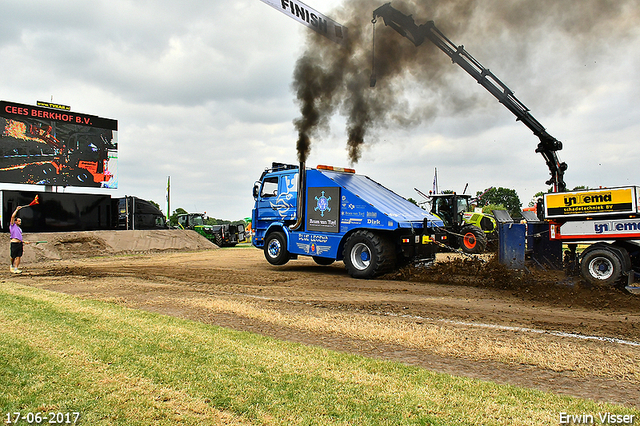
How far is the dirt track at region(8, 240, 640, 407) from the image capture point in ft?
14.4

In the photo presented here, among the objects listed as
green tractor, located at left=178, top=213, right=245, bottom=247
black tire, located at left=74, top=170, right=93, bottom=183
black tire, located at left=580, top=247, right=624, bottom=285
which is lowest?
black tire, located at left=580, top=247, right=624, bottom=285

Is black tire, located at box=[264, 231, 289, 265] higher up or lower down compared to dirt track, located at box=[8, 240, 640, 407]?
higher up

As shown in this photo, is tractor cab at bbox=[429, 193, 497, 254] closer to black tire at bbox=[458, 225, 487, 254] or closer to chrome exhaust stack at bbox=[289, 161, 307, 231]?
black tire at bbox=[458, 225, 487, 254]

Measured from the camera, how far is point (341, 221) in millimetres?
11383

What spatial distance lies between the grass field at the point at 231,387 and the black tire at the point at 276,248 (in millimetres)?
7615

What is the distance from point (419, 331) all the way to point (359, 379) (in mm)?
2023

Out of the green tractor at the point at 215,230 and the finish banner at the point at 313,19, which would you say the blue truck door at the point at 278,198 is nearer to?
the finish banner at the point at 313,19

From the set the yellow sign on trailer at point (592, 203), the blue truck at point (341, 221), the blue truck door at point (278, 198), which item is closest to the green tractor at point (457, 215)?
the blue truck at point (341, 221)

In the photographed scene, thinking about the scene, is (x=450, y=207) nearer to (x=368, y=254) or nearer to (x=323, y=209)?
(x=323, y=209)

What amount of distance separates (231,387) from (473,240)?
15.3 m

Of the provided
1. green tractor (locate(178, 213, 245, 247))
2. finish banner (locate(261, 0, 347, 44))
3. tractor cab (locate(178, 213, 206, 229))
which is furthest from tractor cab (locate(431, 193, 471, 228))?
tractor cab (locate(178, 213, 206, 229))

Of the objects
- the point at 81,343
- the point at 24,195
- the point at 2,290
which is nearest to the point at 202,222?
the point at 24,195

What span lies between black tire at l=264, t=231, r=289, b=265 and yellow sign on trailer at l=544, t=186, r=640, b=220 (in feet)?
22.6

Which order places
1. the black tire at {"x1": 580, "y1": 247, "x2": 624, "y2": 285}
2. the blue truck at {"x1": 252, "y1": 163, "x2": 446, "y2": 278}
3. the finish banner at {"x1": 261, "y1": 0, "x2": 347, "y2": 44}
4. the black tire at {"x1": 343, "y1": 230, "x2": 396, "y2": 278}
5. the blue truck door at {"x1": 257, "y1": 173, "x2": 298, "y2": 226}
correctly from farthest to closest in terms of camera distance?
1. the finish banner at {"x1": 261, "y1": 0, "x2": 347, "y2": 44}
2. the blue truck door at {"x1": 257, "y1": 173, "x2": 298, "y2": 226}
3. the blue truck at {"x1": 252, "y1": 163, "x2": 446, "y2": 278}
4. the black tire at {"x1": 343, "y1": 230, "x2": 396, "y2": 278}
5. the black tire at {"x1": 580, "y1": 247, "x2": 624, "y2": 285}
